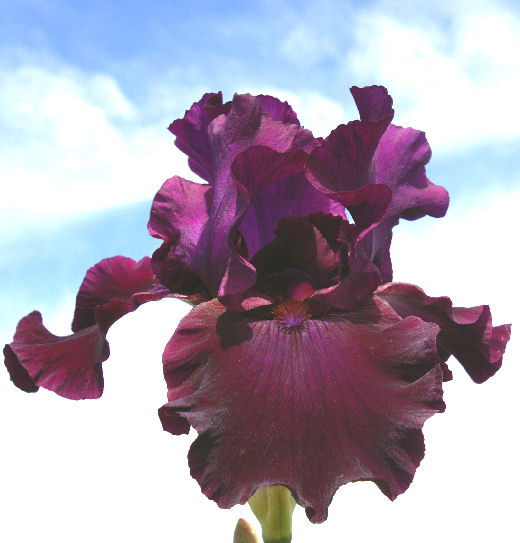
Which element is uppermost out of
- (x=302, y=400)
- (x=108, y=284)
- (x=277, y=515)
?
(x=108, y=284)

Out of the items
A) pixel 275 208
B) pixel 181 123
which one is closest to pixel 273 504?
pixel 275 208

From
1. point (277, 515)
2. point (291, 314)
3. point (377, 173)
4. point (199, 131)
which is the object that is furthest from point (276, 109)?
point (277, 515)

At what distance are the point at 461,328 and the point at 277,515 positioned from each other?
77 cm

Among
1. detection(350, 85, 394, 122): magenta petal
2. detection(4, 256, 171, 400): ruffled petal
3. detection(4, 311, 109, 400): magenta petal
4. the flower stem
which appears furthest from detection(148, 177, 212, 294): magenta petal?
the flower stem

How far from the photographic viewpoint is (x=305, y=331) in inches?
72.2

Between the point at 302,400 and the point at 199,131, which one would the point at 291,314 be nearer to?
the point at 302,400

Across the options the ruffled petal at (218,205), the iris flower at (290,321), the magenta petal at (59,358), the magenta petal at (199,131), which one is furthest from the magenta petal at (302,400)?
the magenta petal at (199,131)

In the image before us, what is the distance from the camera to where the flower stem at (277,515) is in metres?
2.01

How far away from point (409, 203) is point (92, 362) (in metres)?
1.08

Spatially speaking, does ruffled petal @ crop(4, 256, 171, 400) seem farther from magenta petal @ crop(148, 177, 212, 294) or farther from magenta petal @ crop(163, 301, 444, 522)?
magenta petal @ crop(163, 301, 444, 522)

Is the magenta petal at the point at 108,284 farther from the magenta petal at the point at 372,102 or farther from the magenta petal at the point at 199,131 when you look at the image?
the magenta petal at the point at 372,102

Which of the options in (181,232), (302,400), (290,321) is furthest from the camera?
(181,232)

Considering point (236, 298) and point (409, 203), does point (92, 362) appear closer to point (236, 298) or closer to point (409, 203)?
point (236, 298)

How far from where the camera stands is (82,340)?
2.17m
